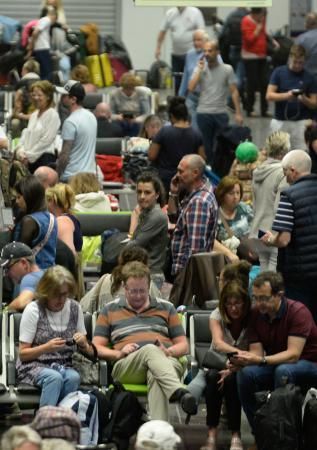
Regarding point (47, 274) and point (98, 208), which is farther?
point (98, 208)

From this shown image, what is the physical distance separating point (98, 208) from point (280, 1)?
1545 centimetres

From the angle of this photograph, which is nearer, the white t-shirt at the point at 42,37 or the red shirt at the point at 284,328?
the red shirt at the point at 284,328

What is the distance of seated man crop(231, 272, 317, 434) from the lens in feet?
39.4

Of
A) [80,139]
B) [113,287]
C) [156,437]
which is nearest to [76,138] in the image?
[80,139]

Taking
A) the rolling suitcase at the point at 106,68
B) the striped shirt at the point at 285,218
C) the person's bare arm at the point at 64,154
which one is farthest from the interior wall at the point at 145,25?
the striped shirt at the point at 285,218

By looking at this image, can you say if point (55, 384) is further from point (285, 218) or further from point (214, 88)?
point (214, 88)

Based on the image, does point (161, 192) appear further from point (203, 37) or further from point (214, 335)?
point (203, 37)

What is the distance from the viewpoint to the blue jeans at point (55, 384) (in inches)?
468

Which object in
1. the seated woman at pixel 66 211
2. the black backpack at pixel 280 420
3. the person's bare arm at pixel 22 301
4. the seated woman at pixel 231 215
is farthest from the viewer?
the seated woman at pixel 231 215

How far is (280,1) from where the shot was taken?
31.3 metres

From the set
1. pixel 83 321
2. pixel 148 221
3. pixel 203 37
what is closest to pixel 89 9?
pixel 203 37

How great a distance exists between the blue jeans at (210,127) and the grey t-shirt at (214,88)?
57 millimetres

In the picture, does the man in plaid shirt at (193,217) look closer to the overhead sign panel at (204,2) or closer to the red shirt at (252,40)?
the overhead sign panel at (204,2)

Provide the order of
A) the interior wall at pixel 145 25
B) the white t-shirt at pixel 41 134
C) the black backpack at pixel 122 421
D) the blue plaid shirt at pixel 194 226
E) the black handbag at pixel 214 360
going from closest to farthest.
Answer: the black backpack at pixel 122 421
the black handbag at pixel 214 360
the blue plaid shirt at pixel 194 226
the white t-shirt at pixel 41 134
the interior wall at pixel 145 25
